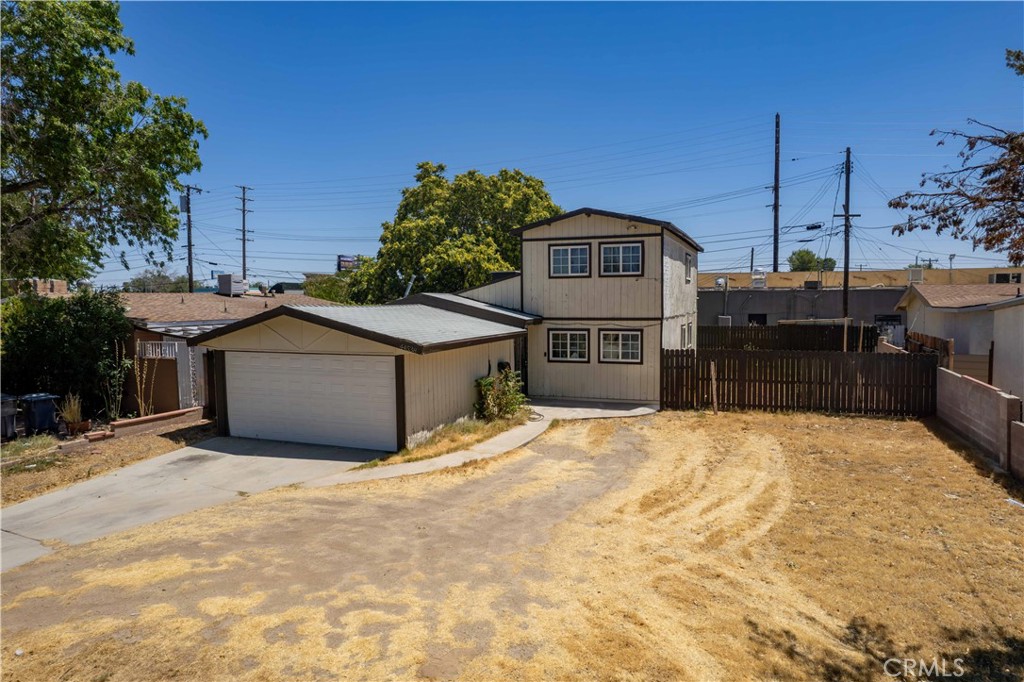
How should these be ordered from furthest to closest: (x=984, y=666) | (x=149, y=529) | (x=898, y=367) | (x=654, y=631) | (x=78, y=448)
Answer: (x=898, y=367)
(x=78, y=448)
(x=149, y=529)
(x=654, y=631)
(x=984, y=666)

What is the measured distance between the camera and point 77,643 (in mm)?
4707

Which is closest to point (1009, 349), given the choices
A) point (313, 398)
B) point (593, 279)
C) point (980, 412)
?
point (980, 412)

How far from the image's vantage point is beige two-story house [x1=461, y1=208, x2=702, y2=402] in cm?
1656

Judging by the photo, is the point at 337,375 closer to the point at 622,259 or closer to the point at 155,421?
the point at 155,421

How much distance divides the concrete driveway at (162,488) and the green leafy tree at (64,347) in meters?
5.70

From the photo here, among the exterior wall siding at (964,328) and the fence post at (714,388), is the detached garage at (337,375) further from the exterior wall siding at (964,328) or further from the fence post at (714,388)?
the exterior wall siding at (964,328)

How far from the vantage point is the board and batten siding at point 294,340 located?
37.5 feet

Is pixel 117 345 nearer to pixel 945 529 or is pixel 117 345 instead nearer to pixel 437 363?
pixel 437 363

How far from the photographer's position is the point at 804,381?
15141 millimetres

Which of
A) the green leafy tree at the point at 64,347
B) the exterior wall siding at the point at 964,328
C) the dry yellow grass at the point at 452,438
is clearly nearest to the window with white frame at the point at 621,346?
the dry yellow grass at the point at 452,438

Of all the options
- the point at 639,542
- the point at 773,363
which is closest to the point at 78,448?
the point at 639,542

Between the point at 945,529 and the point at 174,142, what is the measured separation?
751 inches

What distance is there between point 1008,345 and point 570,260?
1096cm

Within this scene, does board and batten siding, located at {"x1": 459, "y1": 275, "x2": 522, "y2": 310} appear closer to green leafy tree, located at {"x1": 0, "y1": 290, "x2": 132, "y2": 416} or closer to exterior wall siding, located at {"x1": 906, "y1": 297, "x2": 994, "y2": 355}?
green leafy tree, located at {"x1": 0, "y1": 290, "x2": 132, "y2": 416}
